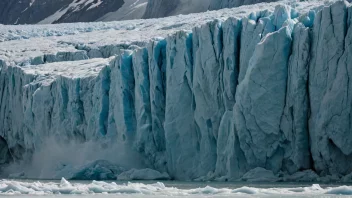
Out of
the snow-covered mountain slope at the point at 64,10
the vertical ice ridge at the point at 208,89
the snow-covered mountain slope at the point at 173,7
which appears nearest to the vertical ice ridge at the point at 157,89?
the vertical ice ridge at the point at 208,89

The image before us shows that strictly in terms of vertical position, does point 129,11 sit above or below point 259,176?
above

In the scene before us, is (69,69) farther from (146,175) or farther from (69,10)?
(69,10)

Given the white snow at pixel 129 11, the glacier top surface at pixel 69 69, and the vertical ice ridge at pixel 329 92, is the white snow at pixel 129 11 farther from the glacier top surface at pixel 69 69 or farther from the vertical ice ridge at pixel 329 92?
the vertical ice ridge at pixel 329 92

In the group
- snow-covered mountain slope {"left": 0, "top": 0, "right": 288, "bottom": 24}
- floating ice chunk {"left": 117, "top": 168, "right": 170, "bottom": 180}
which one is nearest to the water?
floating ice chunk {"left": 117, "top": 168, "right": 170, "bottom": 180}

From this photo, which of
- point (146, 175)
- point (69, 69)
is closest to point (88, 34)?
point (69, 69)

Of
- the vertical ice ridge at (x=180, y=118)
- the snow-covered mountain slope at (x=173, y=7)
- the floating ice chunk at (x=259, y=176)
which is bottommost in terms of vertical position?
the floating ice chunk at (x=259, y=176)
